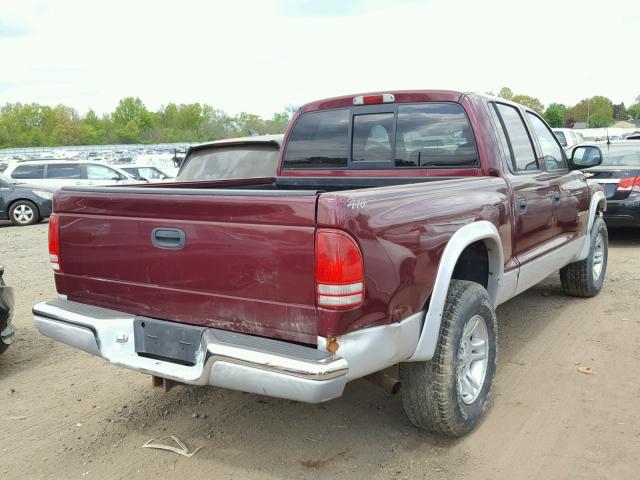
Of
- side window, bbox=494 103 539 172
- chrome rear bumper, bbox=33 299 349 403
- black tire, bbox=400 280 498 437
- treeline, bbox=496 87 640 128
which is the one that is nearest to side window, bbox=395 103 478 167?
side window, bbox=494 103 539 172

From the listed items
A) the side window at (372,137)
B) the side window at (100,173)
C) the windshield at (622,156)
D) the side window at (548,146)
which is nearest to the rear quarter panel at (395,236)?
the side window at (372,137)

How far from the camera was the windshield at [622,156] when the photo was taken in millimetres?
9422

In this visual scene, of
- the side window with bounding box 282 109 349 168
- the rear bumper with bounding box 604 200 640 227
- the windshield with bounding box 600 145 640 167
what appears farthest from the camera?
the windshield with bounding box 600 145 640 167

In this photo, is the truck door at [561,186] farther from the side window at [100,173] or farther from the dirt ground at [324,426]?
the side window at [100,173]

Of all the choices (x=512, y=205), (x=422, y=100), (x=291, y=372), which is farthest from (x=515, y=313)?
(x=291, y=372)

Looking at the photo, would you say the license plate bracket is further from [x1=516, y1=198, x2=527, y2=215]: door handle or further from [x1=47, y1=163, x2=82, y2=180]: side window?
[x1=47, y1=163, x2=82, y2=180]: side window

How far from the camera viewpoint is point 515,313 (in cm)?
594

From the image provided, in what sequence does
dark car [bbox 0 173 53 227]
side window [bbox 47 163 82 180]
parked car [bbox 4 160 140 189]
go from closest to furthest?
1. dark car [bbox 0 173 53 227]
2. parked car [bbox 4 160 140 189]
3. side window [bbox 47 163 82 180]

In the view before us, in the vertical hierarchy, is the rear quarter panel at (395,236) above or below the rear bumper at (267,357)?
above

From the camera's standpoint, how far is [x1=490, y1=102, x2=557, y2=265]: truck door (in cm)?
429

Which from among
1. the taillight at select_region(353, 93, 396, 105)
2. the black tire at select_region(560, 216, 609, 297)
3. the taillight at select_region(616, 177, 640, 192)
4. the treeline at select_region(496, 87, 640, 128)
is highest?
the treeline at select_region(496, 87, 640, 128)

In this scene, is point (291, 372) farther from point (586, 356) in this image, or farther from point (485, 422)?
point (586, 356)

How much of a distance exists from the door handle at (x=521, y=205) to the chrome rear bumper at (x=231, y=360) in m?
2.13

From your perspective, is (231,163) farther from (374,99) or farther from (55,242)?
(55,242)
